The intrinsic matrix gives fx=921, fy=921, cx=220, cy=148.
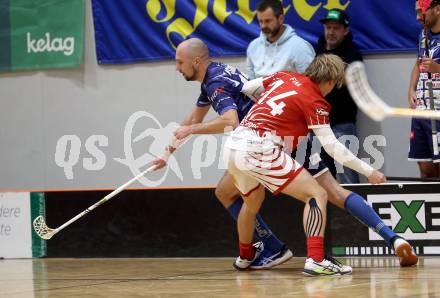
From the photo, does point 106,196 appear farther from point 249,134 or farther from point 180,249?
point 249,134

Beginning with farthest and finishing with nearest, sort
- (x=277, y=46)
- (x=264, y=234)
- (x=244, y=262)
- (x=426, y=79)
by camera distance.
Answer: (x=277, y=46) < (x=426, y=79) < (x=264, y=234) < (x=244, y=262)

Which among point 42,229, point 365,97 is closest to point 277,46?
point 42,229

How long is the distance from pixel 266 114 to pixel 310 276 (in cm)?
105

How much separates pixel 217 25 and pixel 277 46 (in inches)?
43.9

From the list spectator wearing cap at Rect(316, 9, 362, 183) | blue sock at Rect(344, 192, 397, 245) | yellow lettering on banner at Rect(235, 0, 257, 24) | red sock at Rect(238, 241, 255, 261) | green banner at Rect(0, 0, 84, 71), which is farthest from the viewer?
green banner at Rect(0, 0, 84, 71)

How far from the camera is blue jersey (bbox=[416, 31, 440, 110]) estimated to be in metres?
7.19

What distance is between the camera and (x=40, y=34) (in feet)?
31.3

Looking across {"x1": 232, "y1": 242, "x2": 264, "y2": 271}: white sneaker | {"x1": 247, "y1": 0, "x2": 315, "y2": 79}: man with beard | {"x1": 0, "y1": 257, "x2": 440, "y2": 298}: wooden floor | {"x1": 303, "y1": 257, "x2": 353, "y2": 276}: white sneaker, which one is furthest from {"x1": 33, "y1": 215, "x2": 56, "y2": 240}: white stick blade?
{"x1": 303, "y1": 257, "x2": 353, "y2": 276}: white sneaker

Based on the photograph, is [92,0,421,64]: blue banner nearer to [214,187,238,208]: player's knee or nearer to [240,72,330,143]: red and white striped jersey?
[214,187,238,208]: player's knee

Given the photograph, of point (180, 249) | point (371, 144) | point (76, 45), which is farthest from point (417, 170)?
point (76, 45)

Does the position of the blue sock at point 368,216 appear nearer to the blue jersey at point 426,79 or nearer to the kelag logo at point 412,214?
the kelag logo at point 412,214

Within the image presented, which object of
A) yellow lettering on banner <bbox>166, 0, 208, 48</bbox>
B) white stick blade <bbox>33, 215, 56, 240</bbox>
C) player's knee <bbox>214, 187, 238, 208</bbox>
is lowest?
white stick blade <bbox>33, 215, 56, 240</bbox>

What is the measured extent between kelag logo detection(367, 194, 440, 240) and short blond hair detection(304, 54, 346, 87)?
1.57 metres

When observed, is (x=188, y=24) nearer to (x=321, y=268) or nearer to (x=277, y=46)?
(x=277, y=46)
